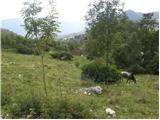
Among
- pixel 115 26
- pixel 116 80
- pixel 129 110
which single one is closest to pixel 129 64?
pixel 116 80

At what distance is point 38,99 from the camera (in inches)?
421

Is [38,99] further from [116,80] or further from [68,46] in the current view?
[68,46]

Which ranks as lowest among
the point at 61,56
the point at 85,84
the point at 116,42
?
the point at 85,84

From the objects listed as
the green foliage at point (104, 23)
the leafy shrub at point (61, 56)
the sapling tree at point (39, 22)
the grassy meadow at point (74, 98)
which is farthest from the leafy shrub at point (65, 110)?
the leafy shrub at point (61, 56)

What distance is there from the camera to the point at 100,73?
19.0 metres

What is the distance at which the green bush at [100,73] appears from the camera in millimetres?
18969

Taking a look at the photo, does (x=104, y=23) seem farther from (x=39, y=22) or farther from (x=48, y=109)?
(x=48, y=109)

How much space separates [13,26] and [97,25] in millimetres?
4263

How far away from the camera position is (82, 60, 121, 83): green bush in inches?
747

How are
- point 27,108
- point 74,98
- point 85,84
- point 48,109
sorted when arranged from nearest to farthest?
1. point 48,109
2. point 27,108
3. point 74,98
4. point 85,84

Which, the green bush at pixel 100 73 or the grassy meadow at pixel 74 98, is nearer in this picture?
the grassy meadow at pixel 74 98

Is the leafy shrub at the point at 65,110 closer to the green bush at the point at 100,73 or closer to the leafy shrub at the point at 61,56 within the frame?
the green bush at the point at 100,73

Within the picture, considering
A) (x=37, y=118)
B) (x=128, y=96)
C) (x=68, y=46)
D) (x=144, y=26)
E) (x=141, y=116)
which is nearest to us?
(x=37, y=118)

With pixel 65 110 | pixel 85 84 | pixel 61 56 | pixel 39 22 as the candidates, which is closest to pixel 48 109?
pixel 65 110
